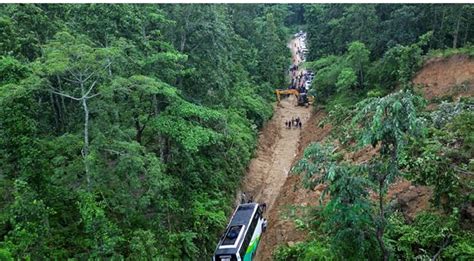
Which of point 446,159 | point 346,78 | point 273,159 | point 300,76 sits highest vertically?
point 446,159

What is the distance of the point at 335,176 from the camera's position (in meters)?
11.0

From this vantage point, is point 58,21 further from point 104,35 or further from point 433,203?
point 433,203

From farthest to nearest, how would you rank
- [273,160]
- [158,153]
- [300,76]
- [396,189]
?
[300,76]
[273,160]
[158,153]
[396,189]

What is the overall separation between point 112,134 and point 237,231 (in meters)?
7.11

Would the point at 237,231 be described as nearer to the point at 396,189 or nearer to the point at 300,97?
the point at 396,189

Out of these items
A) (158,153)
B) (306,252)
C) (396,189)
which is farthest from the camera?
(158,153)

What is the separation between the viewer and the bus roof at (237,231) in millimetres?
17938

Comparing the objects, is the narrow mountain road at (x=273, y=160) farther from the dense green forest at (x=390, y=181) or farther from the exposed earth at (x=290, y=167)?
the dense green forest at (x=390, y=181)

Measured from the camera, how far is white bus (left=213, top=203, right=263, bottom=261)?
1778cm

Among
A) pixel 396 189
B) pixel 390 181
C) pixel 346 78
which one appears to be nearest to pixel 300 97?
pixel 346 78

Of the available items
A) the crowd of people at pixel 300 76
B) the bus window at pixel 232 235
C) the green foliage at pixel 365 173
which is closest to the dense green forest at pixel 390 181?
the green foliage at pixel 365 173

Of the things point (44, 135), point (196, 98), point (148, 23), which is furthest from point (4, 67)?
point (196, 98)

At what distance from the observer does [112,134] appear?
48.7 ft

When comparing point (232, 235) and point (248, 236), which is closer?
point (232, 235)
